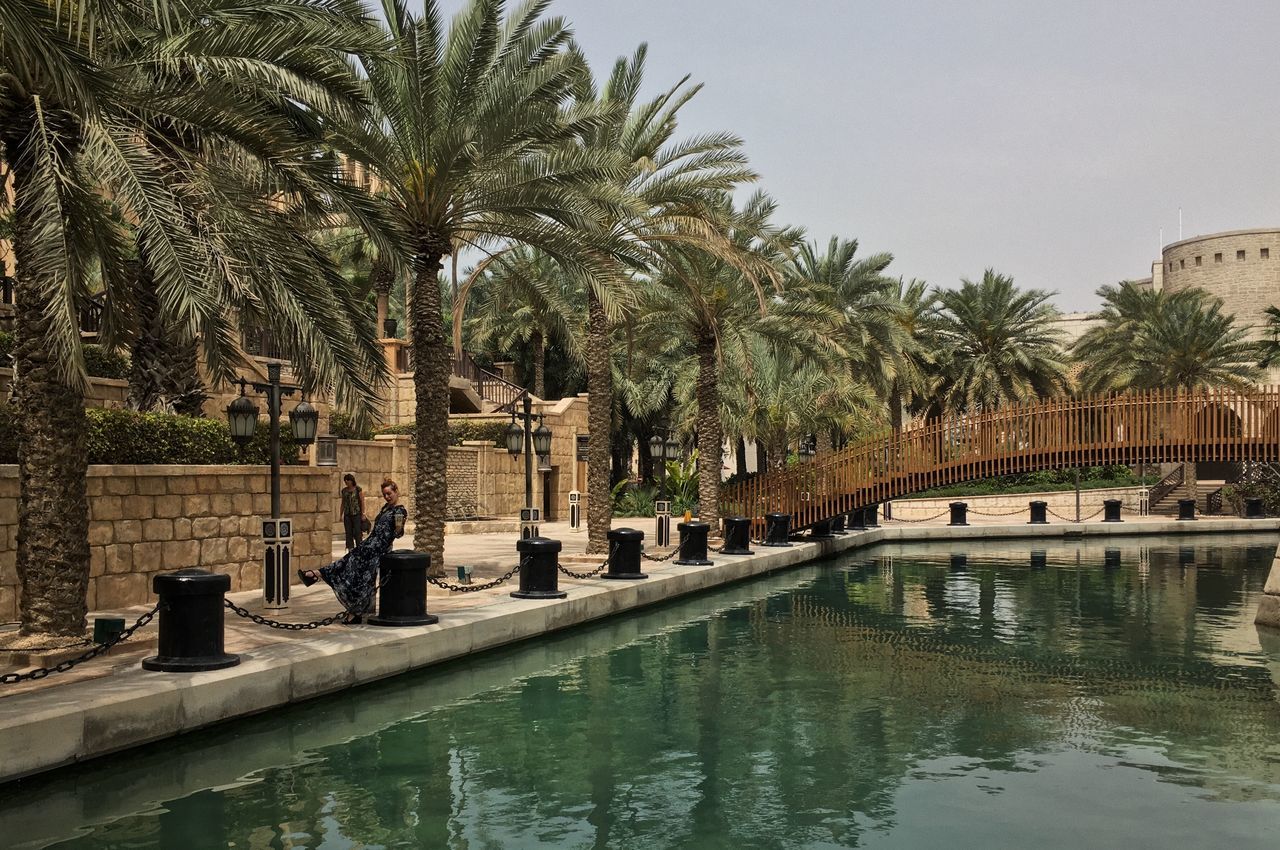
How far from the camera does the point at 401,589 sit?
39.5 ft

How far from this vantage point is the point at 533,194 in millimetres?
14984

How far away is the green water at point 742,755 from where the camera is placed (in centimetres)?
697

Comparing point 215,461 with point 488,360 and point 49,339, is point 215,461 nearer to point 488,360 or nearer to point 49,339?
point 49,339

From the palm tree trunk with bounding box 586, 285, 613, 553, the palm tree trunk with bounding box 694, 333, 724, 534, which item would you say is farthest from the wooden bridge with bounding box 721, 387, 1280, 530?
the palm tree trunk with bounding box 586, 285, 613, 553

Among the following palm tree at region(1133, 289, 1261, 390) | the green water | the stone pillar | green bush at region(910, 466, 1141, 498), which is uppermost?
palm tree at region(1133, 289, 1261, 390)

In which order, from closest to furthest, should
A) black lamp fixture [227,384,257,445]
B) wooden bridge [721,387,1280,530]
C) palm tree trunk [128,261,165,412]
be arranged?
black lamp fixture [227,384,257,445] < palm tree trunk [128,261,165,412] < wooden bridge [721,387,1280,530]

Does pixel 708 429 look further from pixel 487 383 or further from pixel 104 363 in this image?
pixel 487 383

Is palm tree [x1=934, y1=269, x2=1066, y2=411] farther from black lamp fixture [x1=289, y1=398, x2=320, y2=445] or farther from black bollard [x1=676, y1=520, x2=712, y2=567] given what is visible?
black lamp fixture [x1=289, y1=398, x2=320, y2=445]

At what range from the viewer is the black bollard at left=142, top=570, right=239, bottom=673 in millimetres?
9289

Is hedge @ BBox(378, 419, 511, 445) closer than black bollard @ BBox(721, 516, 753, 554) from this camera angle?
No

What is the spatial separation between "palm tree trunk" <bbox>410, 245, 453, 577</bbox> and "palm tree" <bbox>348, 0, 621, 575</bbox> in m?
0.02

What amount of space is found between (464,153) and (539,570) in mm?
5155

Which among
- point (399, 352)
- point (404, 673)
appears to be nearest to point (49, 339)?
point (404, 673)

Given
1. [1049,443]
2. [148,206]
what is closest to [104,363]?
[148,206]
